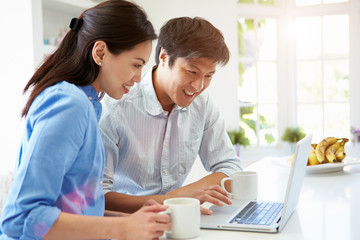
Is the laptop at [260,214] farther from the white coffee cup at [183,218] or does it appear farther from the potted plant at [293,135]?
the potted plant at [293,135]

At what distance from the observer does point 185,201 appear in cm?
106

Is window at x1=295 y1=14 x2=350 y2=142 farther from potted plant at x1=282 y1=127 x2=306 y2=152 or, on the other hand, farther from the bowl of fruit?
the bowl of fruit

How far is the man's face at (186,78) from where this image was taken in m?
1.63

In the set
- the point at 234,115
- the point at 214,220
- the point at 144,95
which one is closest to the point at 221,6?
the point at 234,115

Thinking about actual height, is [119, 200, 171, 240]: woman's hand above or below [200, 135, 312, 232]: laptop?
above

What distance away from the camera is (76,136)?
38.4 inches

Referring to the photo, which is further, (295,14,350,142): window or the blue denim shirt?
(295,14,350,142): window

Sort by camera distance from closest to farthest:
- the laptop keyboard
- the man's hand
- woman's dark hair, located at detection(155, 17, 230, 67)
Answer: the laptop keyboard, the man's hand, woman's dark hair, located at detection(155, 17, 230, 67)

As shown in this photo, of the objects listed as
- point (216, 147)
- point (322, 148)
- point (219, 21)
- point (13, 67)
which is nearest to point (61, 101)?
point (216, 147)

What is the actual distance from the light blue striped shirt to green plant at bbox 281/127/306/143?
8.97ft

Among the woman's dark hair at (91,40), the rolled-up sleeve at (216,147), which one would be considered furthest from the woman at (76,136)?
the rolled-up sleeve at (216,147)

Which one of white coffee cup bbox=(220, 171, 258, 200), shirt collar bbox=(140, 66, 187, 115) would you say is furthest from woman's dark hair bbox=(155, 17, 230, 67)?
white coffee cup bbox=(220, 171, 258, 200)

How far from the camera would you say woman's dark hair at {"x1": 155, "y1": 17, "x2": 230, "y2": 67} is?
1598 mm

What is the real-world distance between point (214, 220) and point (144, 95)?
738 mm
